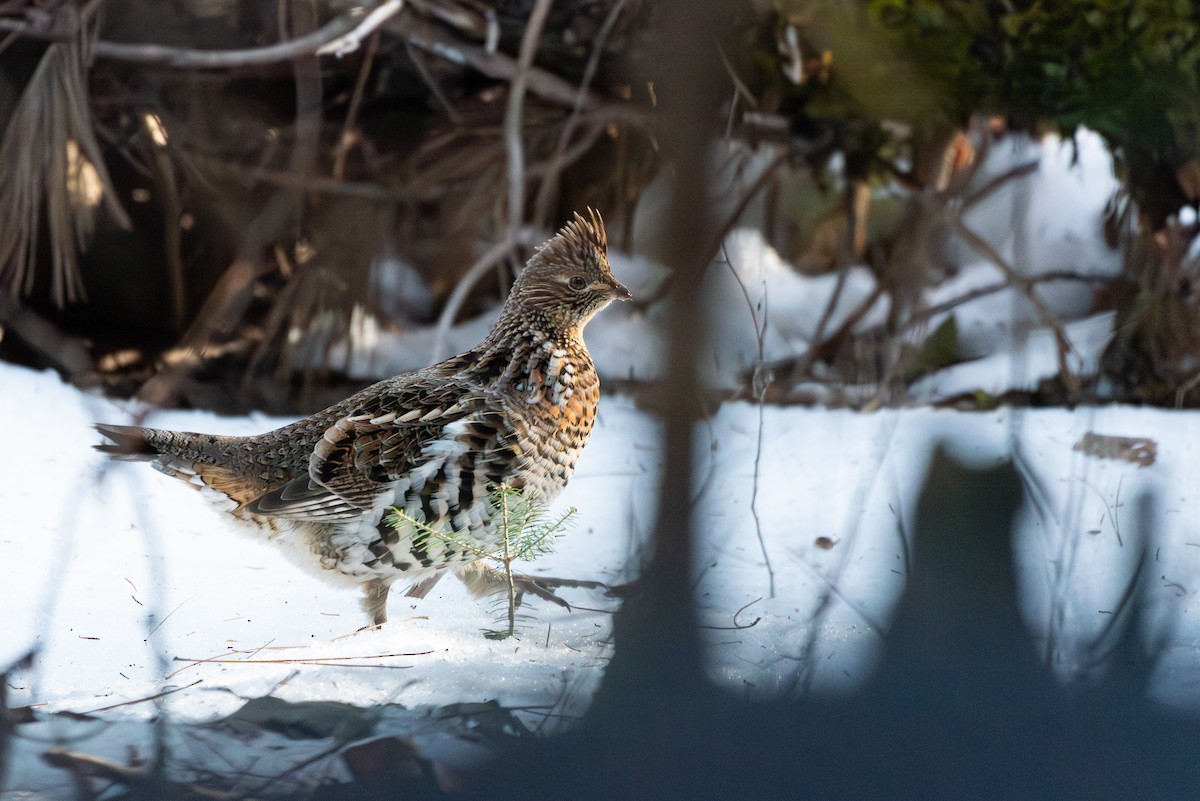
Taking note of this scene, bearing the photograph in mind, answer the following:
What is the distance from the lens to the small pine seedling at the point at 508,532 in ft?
3.02

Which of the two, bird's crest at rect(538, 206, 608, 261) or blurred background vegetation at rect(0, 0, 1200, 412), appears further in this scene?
blurred background vegetation at rect(0, 0, 1200, 412)

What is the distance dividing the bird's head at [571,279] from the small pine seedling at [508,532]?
18cm

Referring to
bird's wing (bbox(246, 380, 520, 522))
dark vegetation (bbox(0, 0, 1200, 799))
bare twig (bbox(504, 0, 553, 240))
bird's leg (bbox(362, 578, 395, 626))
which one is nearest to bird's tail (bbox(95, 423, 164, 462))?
bird's wing (bbox(246, 380, 520, 522))

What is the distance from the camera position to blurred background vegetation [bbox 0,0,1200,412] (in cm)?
159

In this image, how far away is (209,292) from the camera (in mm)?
1712

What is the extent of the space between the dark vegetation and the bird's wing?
29cm

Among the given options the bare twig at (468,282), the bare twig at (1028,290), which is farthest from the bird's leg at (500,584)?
the bare twig at (1028,290)

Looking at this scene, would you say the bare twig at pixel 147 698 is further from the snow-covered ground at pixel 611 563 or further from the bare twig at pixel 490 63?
the bare twig at pixel 490 63

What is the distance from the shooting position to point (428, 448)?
93 centimetres

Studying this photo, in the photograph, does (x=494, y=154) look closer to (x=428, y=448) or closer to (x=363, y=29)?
(x=363, y=29)

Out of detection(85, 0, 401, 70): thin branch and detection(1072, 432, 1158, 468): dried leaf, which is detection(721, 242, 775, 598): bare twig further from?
detection(85, 0, 401, 70): thin branch

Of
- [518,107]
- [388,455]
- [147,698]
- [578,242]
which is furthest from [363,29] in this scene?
[147,698]

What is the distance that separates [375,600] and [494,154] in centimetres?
95

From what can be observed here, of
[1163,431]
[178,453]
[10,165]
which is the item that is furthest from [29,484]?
[1163,431]
